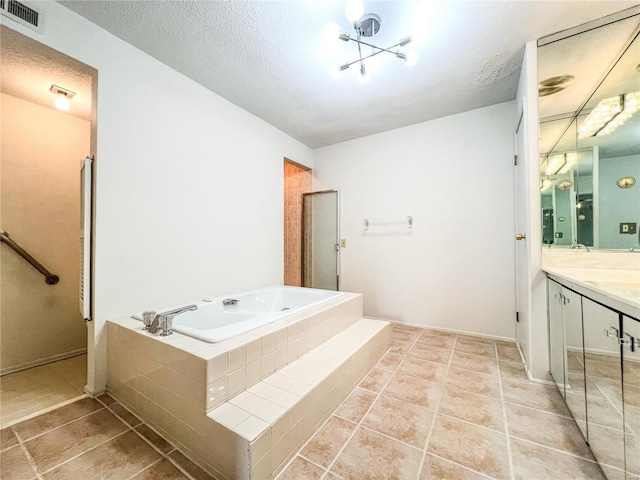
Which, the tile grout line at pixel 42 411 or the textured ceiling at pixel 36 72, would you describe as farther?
the textured ceiling at pixel 36 72

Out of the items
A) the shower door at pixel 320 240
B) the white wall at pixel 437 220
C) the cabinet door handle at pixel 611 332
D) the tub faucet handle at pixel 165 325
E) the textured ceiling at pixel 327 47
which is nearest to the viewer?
the cabinet door handle at pixel 611 332

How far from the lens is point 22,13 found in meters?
1.38

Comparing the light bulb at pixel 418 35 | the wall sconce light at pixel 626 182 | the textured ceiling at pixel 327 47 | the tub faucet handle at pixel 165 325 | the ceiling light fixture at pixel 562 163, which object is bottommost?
the tub faucet handle at pixel 165 325

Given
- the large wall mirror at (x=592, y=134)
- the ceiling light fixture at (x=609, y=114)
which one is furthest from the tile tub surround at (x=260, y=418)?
the ceiling light fixture at (x=609, y=114)

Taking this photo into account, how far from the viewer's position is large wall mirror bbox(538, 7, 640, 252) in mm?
1605

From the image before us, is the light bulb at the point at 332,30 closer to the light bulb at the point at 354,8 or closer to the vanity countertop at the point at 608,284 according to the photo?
the light bulb at the point at 354,8

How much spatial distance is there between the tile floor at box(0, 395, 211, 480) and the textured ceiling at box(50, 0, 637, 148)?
2390 millimetres

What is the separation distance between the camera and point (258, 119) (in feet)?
9.48

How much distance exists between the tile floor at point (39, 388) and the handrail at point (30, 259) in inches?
27.6

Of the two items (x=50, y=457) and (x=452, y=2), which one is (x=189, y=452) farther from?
(x=452, y=2)

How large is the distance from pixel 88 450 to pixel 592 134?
3476 millimetres

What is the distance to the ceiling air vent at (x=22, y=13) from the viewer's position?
1330 mm

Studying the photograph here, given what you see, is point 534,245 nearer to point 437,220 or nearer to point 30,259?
point 437,220

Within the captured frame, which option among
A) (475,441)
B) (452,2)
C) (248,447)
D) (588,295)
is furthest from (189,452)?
(452,2)
